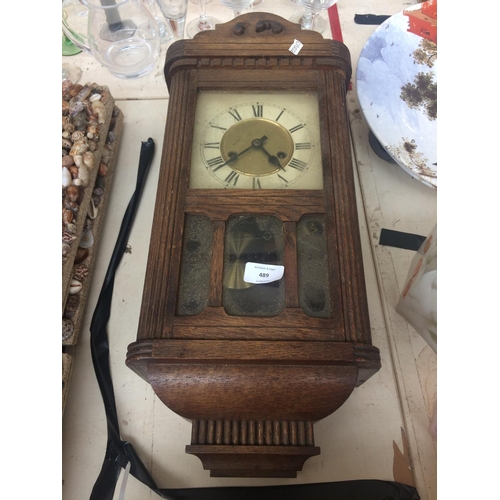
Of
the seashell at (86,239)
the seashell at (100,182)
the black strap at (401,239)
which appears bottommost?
A: the seashell at (86,239)

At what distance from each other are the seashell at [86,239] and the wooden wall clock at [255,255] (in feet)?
0.90

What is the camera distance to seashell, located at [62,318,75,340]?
74 cm

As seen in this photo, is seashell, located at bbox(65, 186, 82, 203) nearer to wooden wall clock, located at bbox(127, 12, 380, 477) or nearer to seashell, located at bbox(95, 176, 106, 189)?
seashell, located at bbox(95, 176, 106, 189)

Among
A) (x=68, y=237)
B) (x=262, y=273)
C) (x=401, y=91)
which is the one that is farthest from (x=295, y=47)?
(x=68, y=237)

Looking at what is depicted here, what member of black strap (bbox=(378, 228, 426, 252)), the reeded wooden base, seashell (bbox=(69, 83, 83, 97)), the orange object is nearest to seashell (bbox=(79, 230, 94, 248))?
seashell (bbox=(69, 83, 83, 97))

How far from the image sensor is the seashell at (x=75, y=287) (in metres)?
0.78

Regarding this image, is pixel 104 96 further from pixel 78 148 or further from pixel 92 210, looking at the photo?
pixel 92 210

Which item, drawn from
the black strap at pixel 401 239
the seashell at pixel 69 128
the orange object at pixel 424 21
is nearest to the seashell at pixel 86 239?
the seashell at pixel 69 128

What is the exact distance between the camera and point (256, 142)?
705mm

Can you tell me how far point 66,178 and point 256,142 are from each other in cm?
38

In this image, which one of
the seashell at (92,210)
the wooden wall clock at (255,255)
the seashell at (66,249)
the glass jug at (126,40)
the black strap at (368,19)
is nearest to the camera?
the wooden wall clock at (255,255)

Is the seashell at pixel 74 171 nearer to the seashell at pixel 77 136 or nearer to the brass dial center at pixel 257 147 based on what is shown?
the seashell at pixel 77 136

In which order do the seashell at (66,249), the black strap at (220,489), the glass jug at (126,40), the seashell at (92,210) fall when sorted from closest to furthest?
the black strap at (220,489) → the seashell at (66,249) → the seashell at (92,210) → the glass jug at (126,40)

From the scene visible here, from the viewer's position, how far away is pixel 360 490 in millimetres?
650
